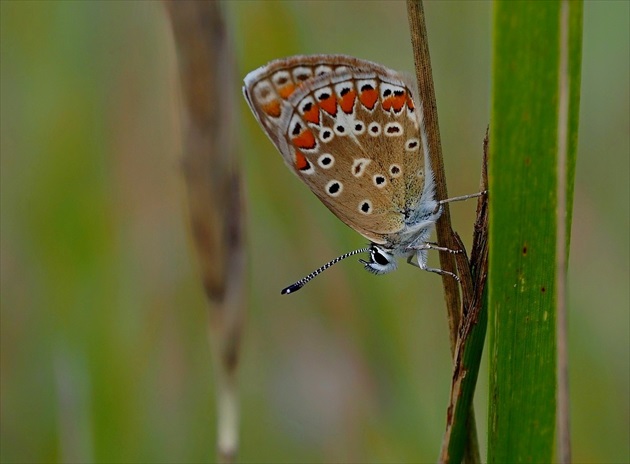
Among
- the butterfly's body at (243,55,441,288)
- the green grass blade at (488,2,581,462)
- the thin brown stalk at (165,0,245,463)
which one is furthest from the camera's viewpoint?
the butterfly's body at (243,55,441,288)

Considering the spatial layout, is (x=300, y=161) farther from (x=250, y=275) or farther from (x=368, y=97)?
(x=250, y=275)

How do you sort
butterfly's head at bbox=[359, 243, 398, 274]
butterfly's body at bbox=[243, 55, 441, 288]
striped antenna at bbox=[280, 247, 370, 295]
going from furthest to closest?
butterfly's head at bbox=[359, 243, 398, 274] < striped antenna at bbox=[280, 247, 370, 295] < butterfly's body at bbox=[243, 55, 441, 288]

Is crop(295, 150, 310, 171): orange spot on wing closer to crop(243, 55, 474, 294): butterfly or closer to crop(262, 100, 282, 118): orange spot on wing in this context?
crop(243, 55, 474, 294): butterfly

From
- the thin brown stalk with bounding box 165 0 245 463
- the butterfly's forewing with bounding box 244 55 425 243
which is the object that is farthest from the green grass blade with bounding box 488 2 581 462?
the butterfly's forewing with bounding box 244 55 425 243

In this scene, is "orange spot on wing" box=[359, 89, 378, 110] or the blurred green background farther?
the blurred green background

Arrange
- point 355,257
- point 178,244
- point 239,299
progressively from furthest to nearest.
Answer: point 178,244
point 355,257
point 239,299

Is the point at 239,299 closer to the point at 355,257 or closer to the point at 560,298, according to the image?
the point at 560,298

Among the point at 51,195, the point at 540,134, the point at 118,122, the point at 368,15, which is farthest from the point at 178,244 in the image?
the point at 540,134
